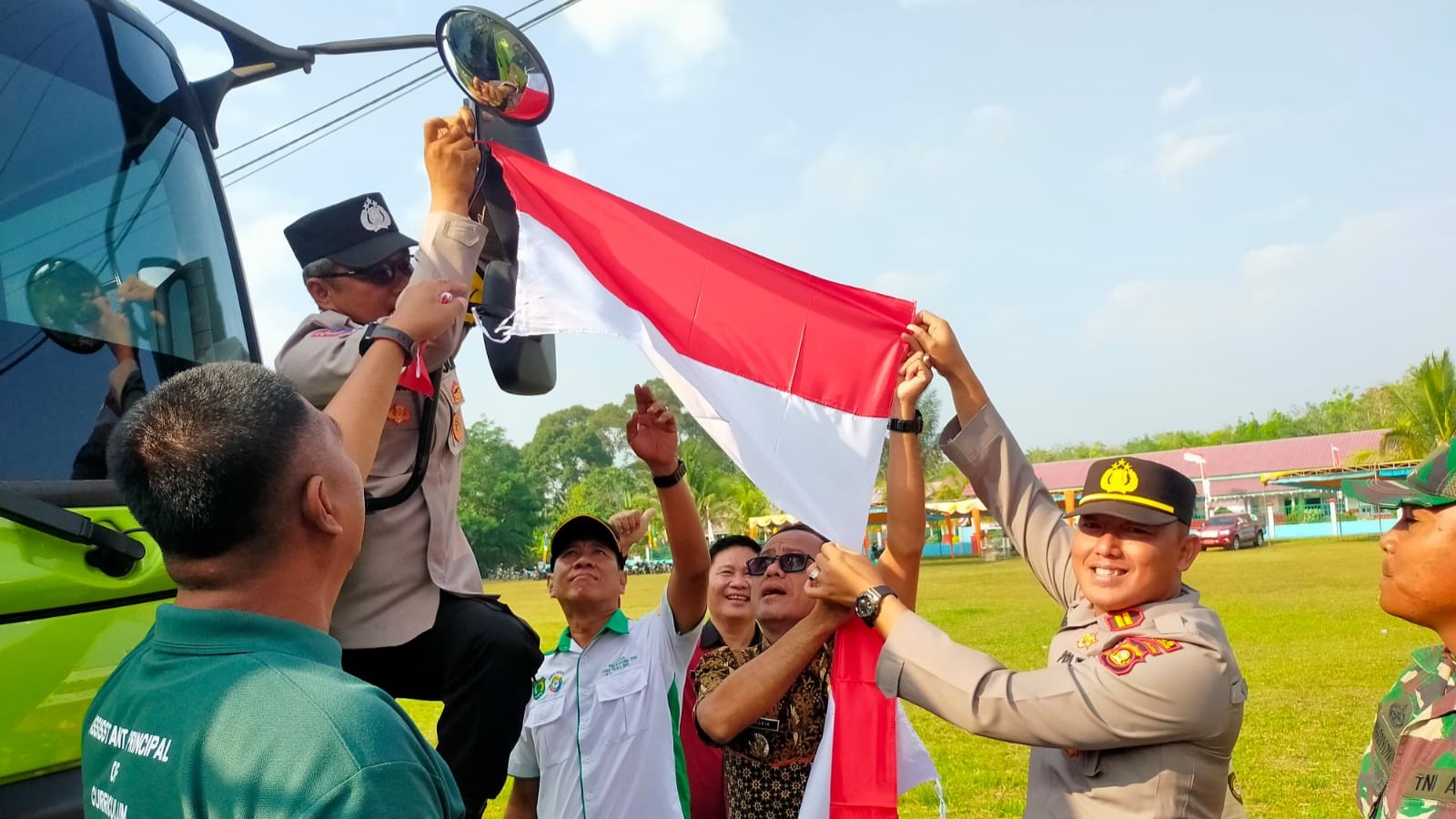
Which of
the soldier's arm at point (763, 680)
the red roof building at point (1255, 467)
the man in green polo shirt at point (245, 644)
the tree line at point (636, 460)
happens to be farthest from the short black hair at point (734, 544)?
the red roof building at point (1255, 467)

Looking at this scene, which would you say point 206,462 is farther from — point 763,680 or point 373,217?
point 763,680

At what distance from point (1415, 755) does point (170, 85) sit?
387cm

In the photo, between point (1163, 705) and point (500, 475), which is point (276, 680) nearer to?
point (1163, 705)

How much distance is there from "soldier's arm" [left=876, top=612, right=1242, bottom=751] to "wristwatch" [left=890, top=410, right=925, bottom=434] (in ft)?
2.25

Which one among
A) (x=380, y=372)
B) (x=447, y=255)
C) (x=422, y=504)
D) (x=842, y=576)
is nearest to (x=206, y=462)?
(x=380, y=372)

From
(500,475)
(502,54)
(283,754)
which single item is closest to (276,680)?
(283,754)

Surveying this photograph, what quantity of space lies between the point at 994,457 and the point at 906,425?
0.93 feet

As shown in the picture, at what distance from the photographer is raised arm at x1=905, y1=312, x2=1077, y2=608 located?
3312 millimetres

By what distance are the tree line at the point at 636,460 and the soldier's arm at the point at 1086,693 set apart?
3690cm

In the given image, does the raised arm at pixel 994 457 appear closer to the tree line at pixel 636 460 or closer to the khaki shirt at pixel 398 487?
the khaki shirt at pixel 398 487

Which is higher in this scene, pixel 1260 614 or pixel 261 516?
pixel 261 516

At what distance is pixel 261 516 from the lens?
1.62 metres

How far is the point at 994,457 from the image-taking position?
332cm

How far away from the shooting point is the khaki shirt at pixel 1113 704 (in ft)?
8.55
